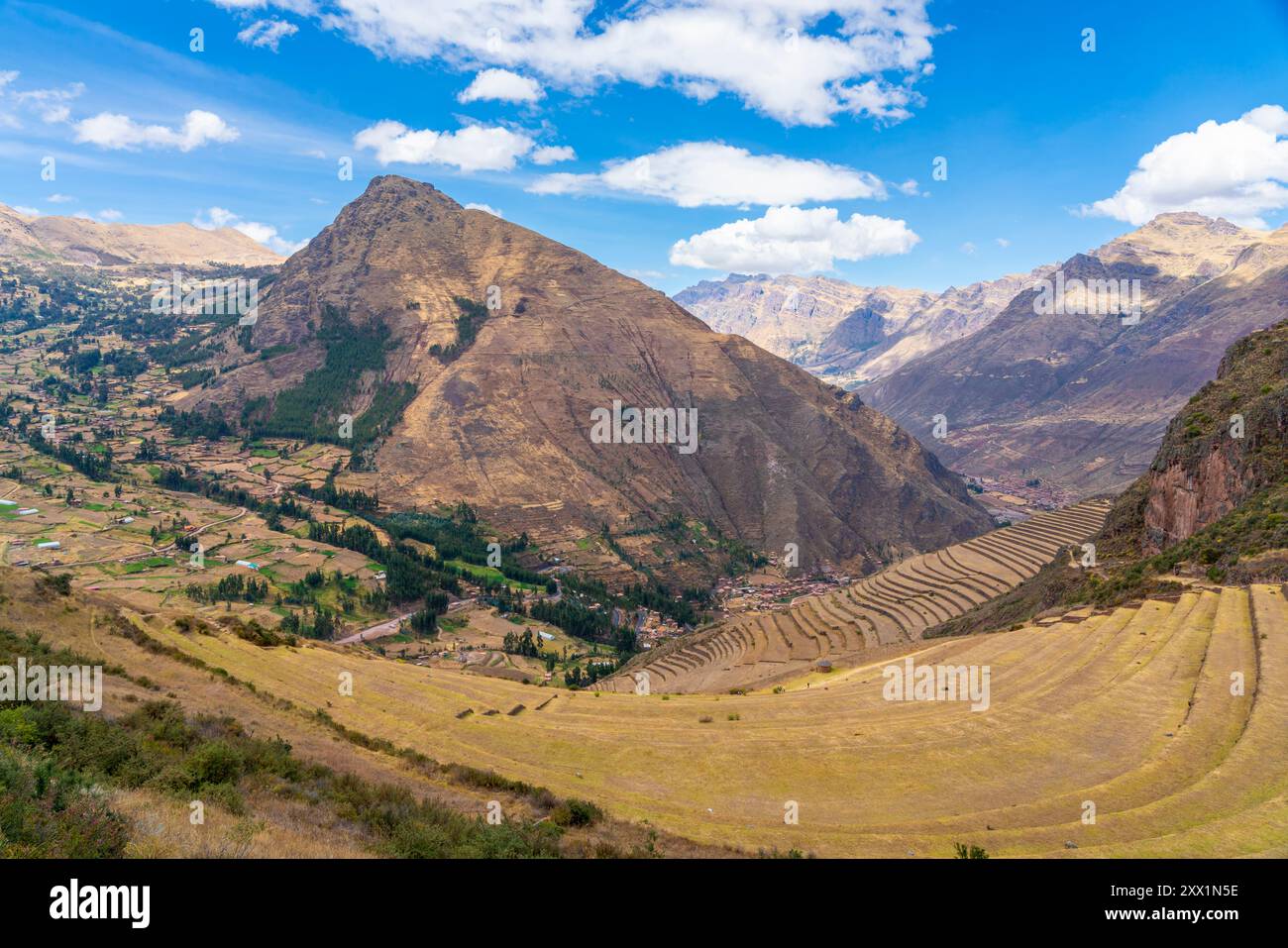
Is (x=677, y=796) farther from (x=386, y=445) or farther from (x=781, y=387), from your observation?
(x=781, y=387)

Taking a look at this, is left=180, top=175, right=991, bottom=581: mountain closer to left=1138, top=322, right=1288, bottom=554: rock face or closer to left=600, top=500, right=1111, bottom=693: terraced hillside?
left=600, top=500, right=1111, bottom=693: terraced hillside

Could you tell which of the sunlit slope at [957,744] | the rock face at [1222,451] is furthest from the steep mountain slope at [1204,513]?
the sunlit slope at [957,744]

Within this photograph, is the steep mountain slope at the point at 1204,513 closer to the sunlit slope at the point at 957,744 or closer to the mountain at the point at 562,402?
the sunlit slope at the point at 957,744

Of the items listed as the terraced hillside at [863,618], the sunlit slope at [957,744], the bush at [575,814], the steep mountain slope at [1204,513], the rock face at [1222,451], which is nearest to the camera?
the bush at [575,814]

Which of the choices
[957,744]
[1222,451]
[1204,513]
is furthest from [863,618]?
[957,744]

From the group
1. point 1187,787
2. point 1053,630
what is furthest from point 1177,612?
point 1187,787

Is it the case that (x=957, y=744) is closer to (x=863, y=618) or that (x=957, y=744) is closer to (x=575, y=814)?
(x=575, y=814)
